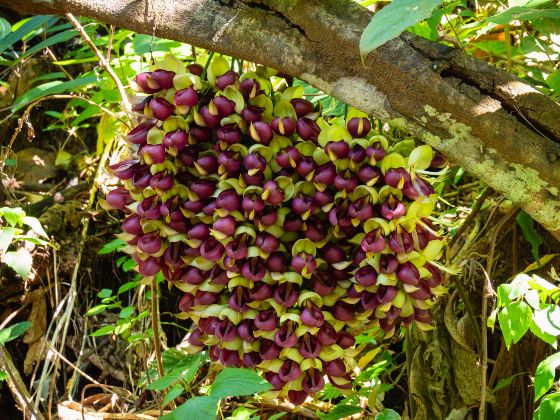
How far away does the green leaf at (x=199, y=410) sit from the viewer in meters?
0.76

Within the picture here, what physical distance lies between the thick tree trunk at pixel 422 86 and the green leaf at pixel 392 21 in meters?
0.18

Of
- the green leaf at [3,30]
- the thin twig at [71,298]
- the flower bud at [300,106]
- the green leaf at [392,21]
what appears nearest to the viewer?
the green leaf at [392,21]

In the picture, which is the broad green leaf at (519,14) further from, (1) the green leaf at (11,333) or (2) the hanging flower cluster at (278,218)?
(1) the green leaf at (11,333)

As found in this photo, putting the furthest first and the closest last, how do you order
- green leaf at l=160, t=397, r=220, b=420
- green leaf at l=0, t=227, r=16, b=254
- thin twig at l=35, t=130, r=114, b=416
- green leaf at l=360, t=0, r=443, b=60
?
thin twig at l=35, t=130, r=114, b=416
green leaf at l=0, t=227, r=16, b=254
green leaf at l=160, t=397, r=220, b=420
green leaf at l=360, t=0, r=443, b=60

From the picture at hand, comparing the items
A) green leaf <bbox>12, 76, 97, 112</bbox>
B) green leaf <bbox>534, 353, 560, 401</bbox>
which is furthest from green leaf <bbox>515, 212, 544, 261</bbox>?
green leaf <bbox>12, 76, 97, 112</bbox>

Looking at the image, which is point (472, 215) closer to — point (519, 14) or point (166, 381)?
point (519, 14)

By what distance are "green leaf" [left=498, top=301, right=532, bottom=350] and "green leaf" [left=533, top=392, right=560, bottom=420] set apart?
77 mm

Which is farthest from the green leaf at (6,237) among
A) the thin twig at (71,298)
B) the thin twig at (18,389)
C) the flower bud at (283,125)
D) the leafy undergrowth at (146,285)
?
the flower bud at (283,125)

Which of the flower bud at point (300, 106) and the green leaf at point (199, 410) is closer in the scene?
the green leaf at point (199, 410)

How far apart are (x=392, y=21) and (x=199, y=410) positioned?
1.54 feet

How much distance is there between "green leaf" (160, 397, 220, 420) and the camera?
759 millimetres

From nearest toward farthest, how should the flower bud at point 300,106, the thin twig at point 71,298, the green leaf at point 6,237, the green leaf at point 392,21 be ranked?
the green leaf at point 392,21 → the flower bud at point 300,106 → the green leaf at point 6,237 → the thin twig at point 71,298

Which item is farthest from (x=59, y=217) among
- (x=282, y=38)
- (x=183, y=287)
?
(x=282, y=38)

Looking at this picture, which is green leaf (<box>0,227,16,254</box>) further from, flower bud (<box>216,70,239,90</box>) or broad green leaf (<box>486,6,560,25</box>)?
broad green leaf (<box>486,6,560,25</box>)
